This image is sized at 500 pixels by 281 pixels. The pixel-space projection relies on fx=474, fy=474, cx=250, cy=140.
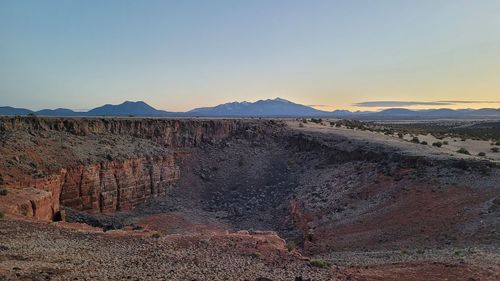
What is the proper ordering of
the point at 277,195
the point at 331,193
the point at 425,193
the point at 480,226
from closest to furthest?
the point at 480,226
the point at 425,193
the point at 331,193
the point at 277,195

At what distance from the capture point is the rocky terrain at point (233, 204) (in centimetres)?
1620

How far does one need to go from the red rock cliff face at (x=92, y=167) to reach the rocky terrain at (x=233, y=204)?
0.35 feet

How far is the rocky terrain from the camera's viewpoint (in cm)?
1620

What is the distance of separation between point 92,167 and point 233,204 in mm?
12449

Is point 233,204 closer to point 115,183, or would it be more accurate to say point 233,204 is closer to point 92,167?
point 115,183

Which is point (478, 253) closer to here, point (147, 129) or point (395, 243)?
point (395, 243)

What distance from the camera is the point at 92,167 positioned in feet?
111

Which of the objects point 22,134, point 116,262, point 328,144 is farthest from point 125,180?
point 116,262

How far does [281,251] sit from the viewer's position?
19.0m

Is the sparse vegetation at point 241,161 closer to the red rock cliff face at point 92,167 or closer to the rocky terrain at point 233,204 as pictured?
the rocky terrain at point 233,204

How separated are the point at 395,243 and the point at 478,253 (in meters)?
4.72

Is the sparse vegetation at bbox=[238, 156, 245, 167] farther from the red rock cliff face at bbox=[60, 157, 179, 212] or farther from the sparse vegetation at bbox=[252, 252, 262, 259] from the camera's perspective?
the sparse vegetation at bbox=[252, 252, 262, 259]

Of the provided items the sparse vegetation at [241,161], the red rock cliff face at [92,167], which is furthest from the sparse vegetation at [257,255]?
the sparse vegetation at [241,161]

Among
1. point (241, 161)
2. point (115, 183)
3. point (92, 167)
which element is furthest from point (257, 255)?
point (241, 161)
